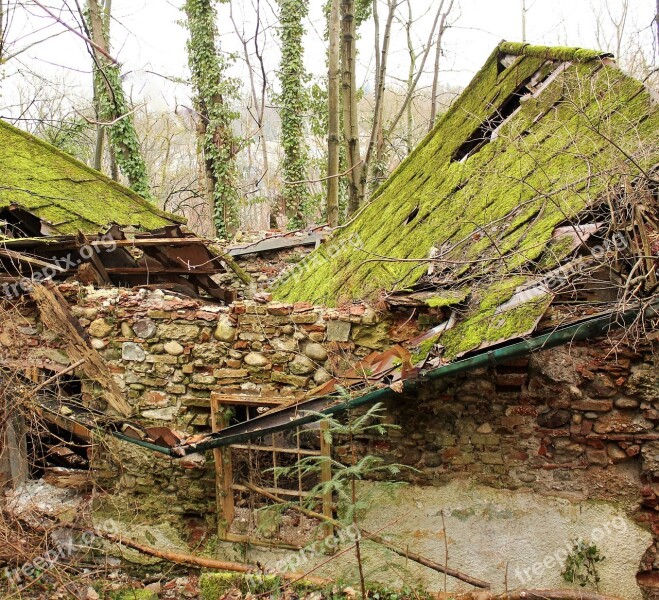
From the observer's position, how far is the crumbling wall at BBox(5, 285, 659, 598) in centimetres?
429

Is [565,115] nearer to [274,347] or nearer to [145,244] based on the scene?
[274,347]

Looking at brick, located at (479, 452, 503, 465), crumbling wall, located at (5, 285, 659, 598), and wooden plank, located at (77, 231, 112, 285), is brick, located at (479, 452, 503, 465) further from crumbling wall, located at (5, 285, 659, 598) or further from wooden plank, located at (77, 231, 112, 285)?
wooden plank, located at (77, 231, 112, 285)

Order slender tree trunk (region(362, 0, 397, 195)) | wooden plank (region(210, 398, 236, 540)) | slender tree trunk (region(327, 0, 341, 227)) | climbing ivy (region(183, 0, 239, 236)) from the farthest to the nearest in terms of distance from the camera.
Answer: climbing ivy (region(183, 0, 239, 236))
slender tree trunk (region(362, 0, 397, 195))
slender tree trunk (region(327, 0, 341, 227))
wooden plank (region(210, 398, 236, 540))

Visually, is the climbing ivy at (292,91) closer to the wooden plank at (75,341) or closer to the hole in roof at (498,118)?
the hole in roof at (498,118)

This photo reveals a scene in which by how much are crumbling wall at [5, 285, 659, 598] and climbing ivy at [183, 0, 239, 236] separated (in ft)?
36.7

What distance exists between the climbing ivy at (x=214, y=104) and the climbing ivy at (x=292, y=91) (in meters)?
1.62

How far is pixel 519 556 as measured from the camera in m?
4.53

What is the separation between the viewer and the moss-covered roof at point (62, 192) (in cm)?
801

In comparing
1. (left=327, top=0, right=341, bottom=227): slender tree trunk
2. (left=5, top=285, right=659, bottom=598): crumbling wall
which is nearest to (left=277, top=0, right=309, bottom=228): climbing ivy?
(left=327, top=0, right=341, bottom=227): slender tree trunk

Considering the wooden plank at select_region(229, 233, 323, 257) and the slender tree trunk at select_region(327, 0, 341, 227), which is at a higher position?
the slender tree trunk at select_region(327, 0, 341, 227)

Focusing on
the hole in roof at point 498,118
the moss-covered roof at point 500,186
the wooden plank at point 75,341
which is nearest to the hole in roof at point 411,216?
the moss-covered roof at point 500,186

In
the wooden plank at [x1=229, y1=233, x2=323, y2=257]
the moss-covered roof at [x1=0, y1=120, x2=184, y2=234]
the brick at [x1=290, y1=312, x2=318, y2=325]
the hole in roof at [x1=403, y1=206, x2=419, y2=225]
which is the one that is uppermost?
the moss-covered roof at [x1=0, y1=120, x2=184, y2=234]

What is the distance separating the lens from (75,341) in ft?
17.8

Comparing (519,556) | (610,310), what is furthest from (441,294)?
(519,556)
